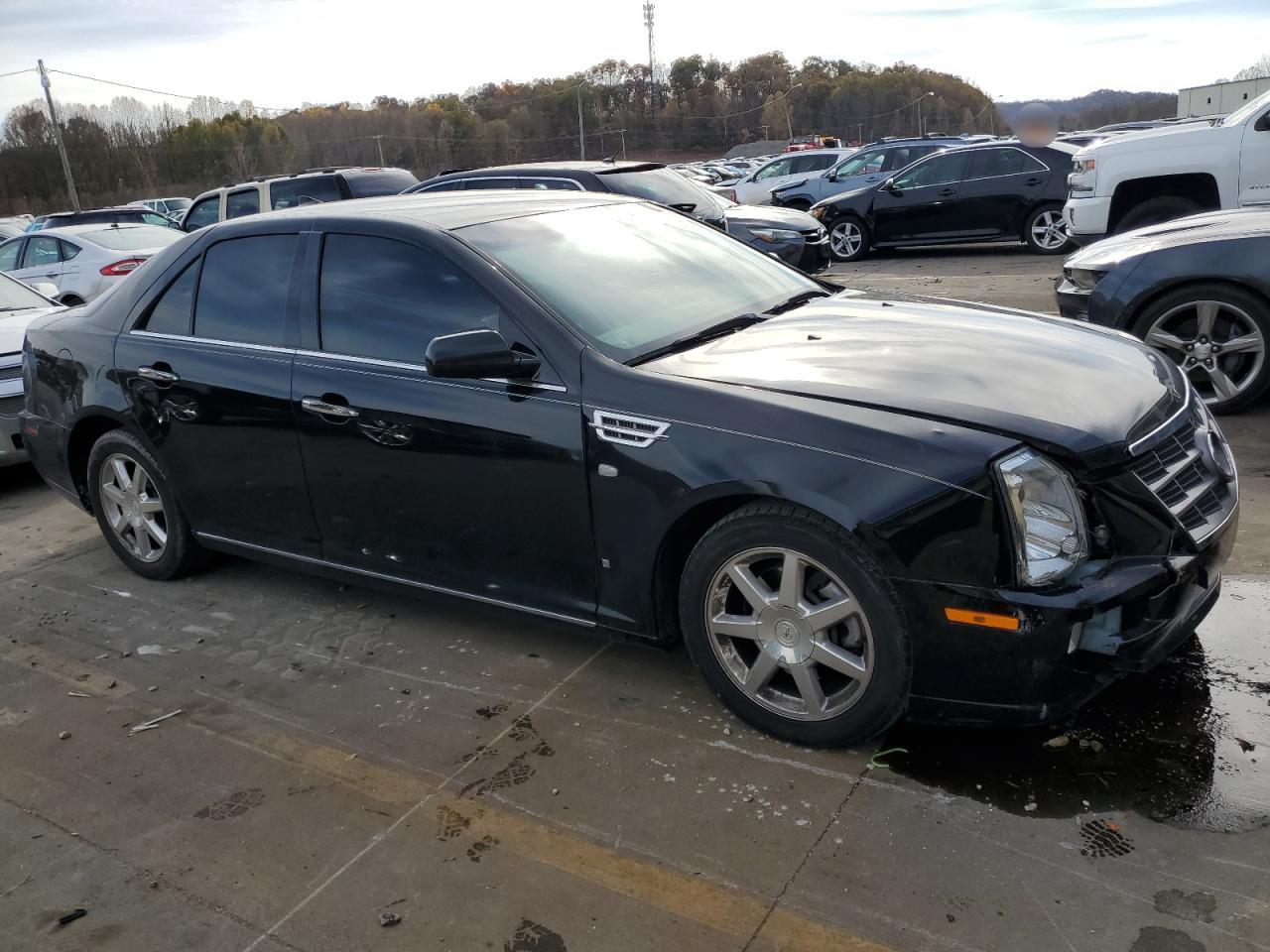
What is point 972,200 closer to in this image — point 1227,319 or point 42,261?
point 1227,319

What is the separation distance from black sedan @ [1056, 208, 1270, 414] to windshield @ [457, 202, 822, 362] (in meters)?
2.53

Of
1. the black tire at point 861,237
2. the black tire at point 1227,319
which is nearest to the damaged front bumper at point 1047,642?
the black tire at point 1227,319

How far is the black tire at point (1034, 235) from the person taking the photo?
13617 mm

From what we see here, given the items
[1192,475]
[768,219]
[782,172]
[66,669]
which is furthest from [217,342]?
[782,172]

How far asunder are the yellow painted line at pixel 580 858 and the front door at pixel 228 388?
43.9 inches

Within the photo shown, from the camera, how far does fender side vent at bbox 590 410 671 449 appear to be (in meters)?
3.14

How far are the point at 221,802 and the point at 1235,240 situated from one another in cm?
572

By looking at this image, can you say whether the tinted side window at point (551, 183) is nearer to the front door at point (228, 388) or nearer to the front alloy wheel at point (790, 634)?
the front door at point (228, 388)

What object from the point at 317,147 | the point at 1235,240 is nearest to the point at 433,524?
the point at 1235,240

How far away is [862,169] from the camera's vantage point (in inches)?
726

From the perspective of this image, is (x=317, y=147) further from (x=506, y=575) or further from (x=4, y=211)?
(x=506, y=575)

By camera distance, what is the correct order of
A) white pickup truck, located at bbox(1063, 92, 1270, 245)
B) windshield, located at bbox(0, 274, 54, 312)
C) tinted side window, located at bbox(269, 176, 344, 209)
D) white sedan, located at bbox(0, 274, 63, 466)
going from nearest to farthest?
1. white sedan, located at bbox(0, 274, 63, 466)
2. windshield, located at bbox(0, 274, 54, 312)
3. white pickup truck, located at bbox(1063, 92, 1270, 245)
4. tinted side window, located at bbox(269, 176, 344, 209)

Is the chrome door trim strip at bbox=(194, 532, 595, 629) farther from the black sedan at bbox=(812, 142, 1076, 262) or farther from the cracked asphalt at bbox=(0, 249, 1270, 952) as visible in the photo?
the black sedan at bbox=(812, 142, 1076, 262)

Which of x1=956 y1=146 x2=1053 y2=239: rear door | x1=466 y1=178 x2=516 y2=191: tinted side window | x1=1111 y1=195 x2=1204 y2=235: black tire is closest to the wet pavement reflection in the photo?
x1=1111 y1=195 x2=1204 y2=235: black tire
